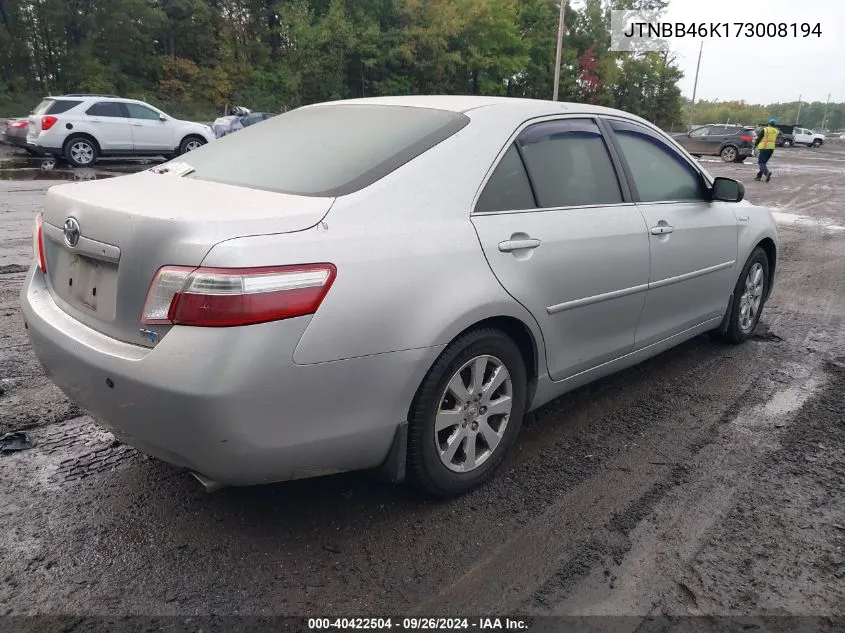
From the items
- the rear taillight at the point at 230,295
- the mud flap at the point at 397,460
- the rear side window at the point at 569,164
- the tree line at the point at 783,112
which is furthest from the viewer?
the tree line at the point at 783,112

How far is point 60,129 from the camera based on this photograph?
16484 millimetres

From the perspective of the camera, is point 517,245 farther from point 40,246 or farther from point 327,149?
point 40,246

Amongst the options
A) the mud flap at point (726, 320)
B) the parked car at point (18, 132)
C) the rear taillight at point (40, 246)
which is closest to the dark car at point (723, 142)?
the parked car at point (18, 132)

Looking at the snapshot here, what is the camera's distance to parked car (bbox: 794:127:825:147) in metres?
52.4

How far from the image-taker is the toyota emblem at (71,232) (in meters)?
2.57

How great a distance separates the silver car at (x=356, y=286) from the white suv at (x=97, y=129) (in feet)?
50.7

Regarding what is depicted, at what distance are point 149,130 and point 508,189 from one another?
1721 cm

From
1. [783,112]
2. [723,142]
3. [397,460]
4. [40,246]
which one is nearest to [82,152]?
[40,246]

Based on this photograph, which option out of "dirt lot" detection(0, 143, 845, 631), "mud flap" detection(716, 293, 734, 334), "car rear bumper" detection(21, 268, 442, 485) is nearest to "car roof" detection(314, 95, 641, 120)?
"car rear bumper" detection(21, 268, 442, 485)

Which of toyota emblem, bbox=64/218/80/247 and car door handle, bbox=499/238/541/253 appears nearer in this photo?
toyota emblem, bbox=64/218/80/247

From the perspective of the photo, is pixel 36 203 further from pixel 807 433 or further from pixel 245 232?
pixel 807 433

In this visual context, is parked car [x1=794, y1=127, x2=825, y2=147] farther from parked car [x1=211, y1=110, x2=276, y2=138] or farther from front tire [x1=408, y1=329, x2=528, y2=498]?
front tire [x1=408, y1=329, x2=528, y2=498]

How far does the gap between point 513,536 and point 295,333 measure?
118 cm

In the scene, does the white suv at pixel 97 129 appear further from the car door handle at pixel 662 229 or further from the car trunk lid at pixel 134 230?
the car door handle at pixel 662 229
